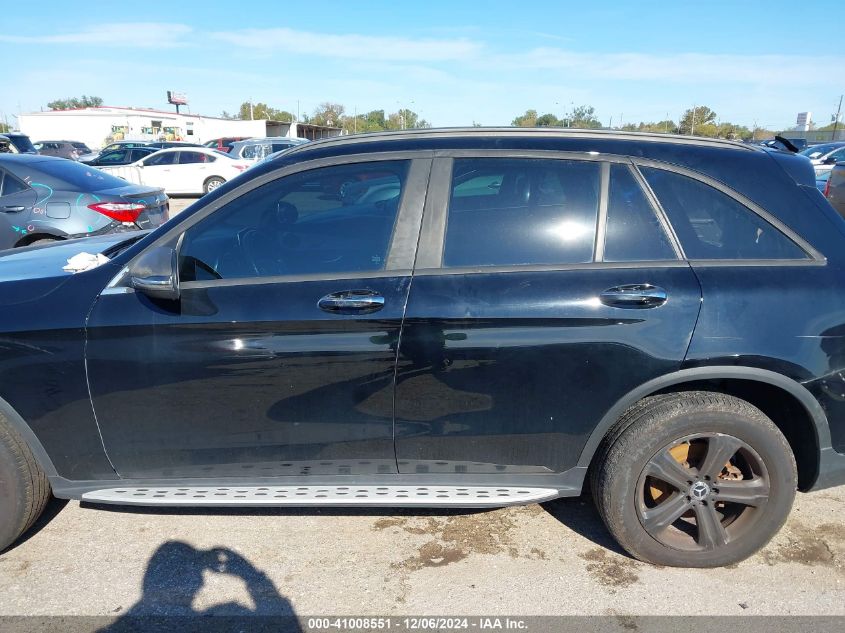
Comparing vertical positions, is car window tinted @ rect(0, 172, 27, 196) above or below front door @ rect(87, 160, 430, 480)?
above

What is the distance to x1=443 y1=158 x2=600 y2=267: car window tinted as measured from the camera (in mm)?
2557

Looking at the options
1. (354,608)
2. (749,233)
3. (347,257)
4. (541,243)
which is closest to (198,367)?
(347,257)

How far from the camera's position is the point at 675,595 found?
2570mm

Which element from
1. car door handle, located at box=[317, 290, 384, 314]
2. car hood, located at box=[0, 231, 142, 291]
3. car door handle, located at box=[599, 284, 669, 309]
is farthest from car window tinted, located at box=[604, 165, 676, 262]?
car hood, located at box=[0, 231, 142, 291]

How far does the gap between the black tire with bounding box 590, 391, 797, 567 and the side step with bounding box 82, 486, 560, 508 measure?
1.03 feet

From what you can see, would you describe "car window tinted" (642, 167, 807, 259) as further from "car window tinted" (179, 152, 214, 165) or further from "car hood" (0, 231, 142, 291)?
"car window tinted" (179, 152, 214, 165)

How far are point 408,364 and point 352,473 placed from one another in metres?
0.57

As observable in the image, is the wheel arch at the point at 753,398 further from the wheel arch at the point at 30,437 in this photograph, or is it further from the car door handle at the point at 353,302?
the wheel arch at the point at 30,437

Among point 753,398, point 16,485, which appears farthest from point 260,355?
point 753,398

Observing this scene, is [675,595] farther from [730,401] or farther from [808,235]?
[808,235]

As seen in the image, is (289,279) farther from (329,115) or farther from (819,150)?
(329,115)

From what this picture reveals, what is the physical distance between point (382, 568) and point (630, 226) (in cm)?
181

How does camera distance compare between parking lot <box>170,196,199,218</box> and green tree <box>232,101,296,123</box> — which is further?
green tree <box>232,101,296,123</box>

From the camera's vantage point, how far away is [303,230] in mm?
2975
